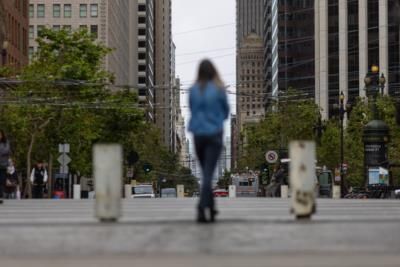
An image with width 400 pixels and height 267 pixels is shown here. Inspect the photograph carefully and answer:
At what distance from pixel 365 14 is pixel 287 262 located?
117631 millimetres

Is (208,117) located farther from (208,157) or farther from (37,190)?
(37,190)

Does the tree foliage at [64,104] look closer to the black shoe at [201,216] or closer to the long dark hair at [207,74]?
the black shoe at [201,216]

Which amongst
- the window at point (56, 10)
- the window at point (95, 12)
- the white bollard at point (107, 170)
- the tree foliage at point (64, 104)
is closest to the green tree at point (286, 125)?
the tree foliage at point (64, 104)

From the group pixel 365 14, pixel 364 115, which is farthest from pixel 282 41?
pixel 364 115

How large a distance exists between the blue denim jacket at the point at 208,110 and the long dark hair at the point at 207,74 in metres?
0.05

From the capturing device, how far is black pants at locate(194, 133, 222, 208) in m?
12.0

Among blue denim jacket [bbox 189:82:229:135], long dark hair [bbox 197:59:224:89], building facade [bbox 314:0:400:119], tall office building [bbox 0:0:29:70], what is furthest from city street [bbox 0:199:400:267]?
building facade [bbox 314:0:400:119]

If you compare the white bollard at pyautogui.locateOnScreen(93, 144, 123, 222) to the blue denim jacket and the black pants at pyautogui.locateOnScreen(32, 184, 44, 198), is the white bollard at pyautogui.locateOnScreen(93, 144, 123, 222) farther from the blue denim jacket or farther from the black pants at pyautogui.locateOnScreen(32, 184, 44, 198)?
the black pants at pyautogui.locateOnScreen(32, 184, 44, 198)

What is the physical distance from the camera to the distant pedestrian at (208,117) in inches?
470

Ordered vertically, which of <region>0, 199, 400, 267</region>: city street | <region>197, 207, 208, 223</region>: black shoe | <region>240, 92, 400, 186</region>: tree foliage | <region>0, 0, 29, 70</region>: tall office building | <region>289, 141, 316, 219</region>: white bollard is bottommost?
<region>0, 199, 400, 267</region>: city street

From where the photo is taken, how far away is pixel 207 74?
11938 mm

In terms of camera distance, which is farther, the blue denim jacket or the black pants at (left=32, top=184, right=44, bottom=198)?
the black pants at (left=32, top=184, right=44, bottom=198)

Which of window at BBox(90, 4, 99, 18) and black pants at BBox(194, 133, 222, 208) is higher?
window at BBox(90, 4, 99, 18)

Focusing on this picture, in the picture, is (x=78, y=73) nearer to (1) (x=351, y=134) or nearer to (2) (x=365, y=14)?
(1) (x=351, y=134)
